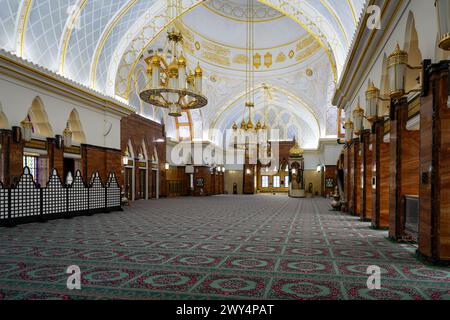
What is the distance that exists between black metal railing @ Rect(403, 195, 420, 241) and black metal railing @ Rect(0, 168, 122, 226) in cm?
639

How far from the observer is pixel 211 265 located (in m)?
3.16

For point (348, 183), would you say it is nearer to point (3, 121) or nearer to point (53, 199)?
point (53, 199)

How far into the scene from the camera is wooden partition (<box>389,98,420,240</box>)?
14.9 ft

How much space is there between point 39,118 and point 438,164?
9.22m

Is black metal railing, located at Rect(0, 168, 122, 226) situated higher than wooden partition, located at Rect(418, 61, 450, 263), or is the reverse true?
wooden partition, located at Rect(418, 61, 450, 263)

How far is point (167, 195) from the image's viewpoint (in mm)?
19188

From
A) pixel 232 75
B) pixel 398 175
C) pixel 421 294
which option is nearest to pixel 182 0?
pixel 232 75

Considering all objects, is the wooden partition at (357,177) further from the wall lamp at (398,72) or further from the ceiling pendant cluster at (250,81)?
the ceiling pendant cluster at (250,81)

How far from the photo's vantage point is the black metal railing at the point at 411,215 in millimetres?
4082

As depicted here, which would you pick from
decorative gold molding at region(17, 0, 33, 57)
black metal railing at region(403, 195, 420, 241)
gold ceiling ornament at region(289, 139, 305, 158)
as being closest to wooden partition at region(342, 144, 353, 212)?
black metal railing at region(403, 195, 420, 241)

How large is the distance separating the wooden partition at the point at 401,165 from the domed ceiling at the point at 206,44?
403 centimetres

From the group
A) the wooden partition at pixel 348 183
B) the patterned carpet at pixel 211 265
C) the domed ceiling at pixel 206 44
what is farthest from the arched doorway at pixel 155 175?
the patterned carpet at pixel 211 265

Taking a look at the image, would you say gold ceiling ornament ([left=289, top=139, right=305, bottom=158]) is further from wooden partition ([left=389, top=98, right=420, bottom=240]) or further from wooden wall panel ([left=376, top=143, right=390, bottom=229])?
wooden partition ([left=389, top=98, right=420, bottom=240])
